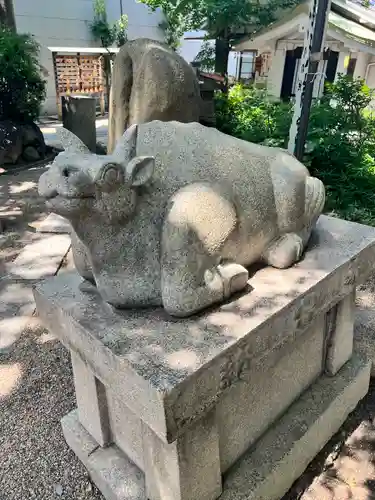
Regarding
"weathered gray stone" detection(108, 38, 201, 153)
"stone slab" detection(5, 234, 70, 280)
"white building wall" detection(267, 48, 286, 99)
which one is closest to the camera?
"weathered gray stone" detection(108, 38, 201, 153)

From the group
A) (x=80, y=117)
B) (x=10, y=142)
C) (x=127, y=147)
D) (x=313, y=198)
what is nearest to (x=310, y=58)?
(x=313, y=198)

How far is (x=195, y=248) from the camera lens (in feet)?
5.43

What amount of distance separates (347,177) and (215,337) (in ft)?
15.7

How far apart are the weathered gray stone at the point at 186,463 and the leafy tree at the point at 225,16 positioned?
1068cm

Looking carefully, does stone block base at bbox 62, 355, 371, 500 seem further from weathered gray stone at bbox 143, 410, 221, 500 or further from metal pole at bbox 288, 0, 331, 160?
metal pole at bbox 288, 0, 331, 160

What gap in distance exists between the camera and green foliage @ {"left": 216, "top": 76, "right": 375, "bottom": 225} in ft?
18.1

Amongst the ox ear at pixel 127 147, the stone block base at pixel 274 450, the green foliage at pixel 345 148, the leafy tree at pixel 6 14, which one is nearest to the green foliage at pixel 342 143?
the green foliage at pixel 345 148

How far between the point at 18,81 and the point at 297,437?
958cm

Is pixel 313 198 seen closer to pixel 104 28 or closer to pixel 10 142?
pixel 10 142

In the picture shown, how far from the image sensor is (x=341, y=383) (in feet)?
8.25

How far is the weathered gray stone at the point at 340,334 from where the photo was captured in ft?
7.89

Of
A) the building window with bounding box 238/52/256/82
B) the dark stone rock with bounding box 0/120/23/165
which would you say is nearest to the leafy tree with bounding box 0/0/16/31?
the dark stone rock with bounding box 0/120/23/165

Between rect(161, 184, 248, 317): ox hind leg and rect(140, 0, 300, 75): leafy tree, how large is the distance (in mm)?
10148

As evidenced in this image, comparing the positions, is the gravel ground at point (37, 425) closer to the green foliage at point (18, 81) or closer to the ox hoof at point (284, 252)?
the ox hoof at point (284, 252)
